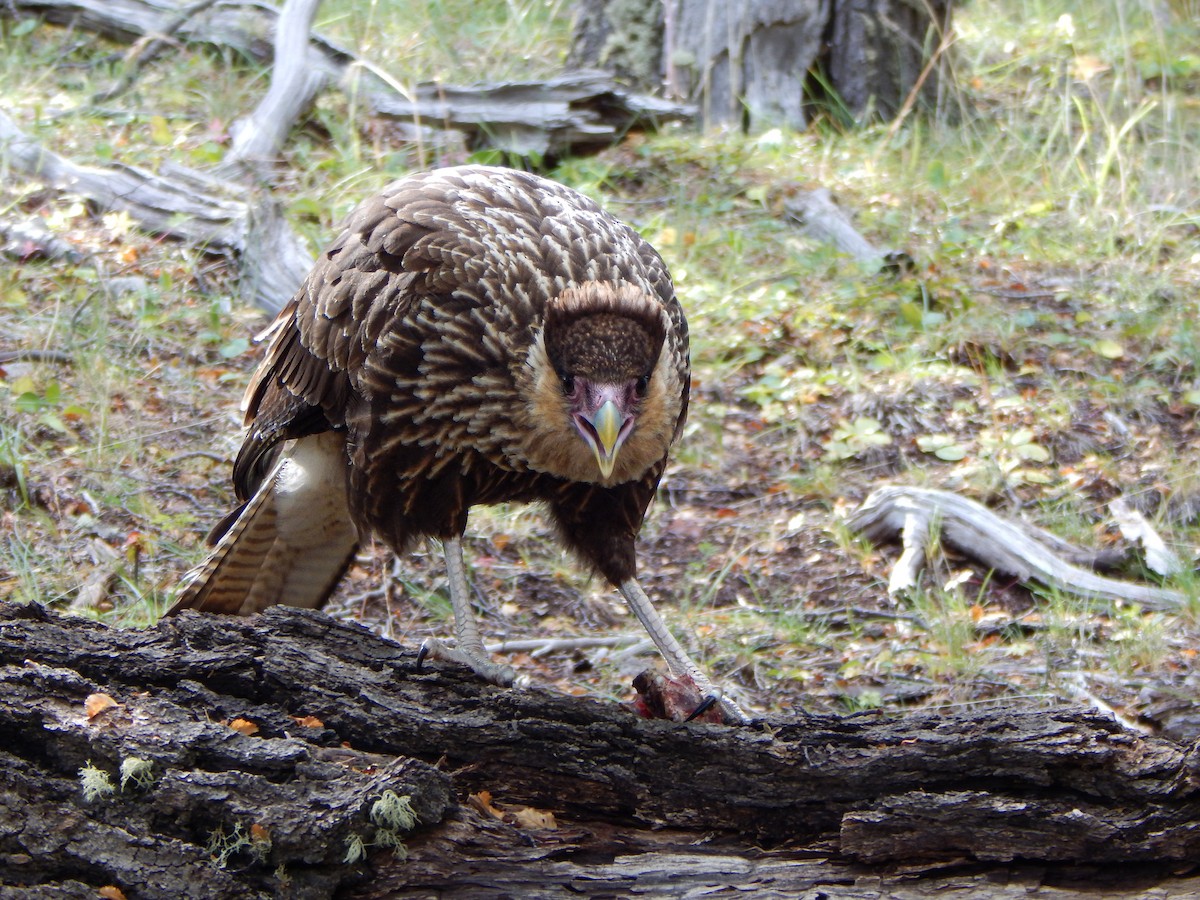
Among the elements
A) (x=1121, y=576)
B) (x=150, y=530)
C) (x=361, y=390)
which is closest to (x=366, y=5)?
(x=150, y=530)

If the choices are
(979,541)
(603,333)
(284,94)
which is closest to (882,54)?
(284,94)

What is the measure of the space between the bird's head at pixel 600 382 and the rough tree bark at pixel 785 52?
4225mm

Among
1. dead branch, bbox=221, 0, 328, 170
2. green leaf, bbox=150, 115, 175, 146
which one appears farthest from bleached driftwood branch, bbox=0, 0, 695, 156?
green leaf, bbox=150, 115, 175, 146

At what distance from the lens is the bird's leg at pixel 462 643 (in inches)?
120

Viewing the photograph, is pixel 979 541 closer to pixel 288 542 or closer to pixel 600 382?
pixel 600 382

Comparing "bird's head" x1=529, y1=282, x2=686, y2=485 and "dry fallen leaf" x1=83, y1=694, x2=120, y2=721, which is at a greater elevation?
"bird's head" x1=529, y1=282, x2=686, y2=485

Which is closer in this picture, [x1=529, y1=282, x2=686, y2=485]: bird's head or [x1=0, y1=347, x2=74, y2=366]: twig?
[x1=529, y1=282, x2=686, y2=485]: bird's head

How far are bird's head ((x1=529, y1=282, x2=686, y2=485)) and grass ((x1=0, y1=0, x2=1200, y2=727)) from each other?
1056 millimetres

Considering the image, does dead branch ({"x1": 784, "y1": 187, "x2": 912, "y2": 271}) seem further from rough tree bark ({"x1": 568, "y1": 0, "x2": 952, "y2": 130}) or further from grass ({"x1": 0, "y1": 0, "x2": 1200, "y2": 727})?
rough tree bark ({"x1": 568, "y1": 0, "x2": 952, "y2": 130})

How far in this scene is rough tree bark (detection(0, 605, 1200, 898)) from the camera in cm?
214

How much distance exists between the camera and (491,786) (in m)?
2.50

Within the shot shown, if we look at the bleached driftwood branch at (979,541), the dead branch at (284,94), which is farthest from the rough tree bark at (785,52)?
the bleached driftwood branch at (979,541)

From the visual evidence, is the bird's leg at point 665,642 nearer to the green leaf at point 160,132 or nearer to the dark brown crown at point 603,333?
the dark brown crown at point 603,333

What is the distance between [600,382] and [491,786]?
3.07 feet
